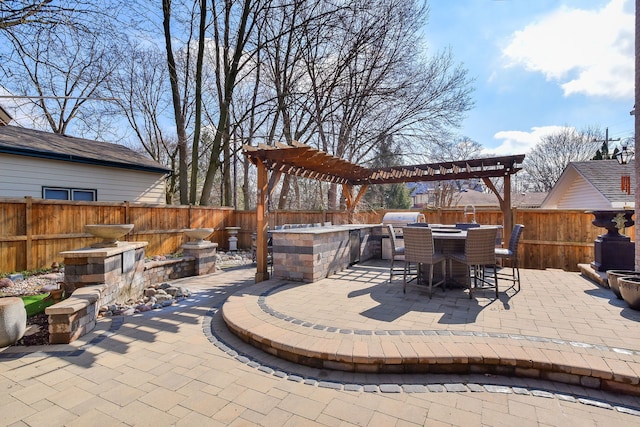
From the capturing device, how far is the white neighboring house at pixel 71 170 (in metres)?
7.50

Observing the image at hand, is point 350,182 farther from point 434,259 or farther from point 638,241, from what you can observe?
point 638,241

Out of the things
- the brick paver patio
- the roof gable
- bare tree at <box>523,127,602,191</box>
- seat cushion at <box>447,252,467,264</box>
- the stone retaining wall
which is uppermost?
bare tree at <box>523,127,602,191</box>

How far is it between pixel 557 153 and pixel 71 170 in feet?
103

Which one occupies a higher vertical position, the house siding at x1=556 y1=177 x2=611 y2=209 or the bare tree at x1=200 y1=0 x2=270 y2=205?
the bare tree at x1=200 y1=0 x2=270 y2=205

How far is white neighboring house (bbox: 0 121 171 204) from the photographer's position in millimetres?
7500

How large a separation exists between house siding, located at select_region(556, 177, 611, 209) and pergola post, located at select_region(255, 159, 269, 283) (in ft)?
33.4

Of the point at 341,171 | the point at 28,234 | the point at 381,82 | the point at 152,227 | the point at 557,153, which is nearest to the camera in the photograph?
the point at 28,234

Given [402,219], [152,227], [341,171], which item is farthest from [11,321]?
[402,219]

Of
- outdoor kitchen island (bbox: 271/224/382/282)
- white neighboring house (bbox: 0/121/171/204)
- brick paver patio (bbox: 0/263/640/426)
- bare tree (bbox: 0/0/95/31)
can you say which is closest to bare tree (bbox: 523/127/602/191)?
outdoor kitchen island (bbox: 271/224/382/282)

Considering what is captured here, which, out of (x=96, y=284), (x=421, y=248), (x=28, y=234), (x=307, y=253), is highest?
(x=28, y=234)

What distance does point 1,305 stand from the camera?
2.98 meters

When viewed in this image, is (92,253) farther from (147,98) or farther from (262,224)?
(147,98)

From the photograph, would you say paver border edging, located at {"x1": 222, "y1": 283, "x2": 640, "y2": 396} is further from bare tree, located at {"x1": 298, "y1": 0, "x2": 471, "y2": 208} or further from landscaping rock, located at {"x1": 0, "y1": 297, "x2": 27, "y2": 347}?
bare tree, located at {"x1": 298, "y1": 0, "x2": 471, "y2": 208}

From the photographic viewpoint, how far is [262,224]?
18.3 feet
